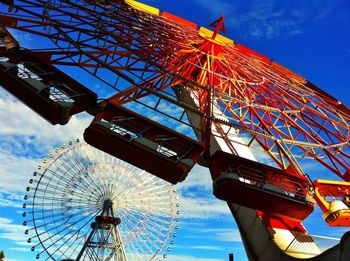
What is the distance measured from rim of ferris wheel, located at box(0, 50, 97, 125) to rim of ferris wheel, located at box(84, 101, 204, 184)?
115cm

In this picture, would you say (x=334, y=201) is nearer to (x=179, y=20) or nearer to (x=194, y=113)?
(x=194, y=113)

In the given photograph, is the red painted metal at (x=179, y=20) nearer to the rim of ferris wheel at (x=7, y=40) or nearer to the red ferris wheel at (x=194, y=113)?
the red ferris wheel at (x=194, y=113)

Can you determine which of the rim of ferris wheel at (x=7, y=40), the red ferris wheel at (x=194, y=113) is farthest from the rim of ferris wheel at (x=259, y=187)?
the rim of ferris wheel at (x=7, y=40)

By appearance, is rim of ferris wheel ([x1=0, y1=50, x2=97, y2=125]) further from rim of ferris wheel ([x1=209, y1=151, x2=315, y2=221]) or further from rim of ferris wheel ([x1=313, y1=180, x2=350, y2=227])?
rim of ferris wheel ([x1=313, y1=180, x2=350, y2=227])

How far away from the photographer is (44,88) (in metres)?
11.9

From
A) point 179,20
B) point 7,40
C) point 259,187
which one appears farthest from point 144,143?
point 179,20

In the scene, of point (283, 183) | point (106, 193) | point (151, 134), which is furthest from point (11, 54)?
point (106, 193)

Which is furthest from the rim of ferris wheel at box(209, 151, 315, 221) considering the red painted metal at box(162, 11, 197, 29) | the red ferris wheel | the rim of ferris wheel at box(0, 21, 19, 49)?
the red painted metal at box(162, 11, 197, 29)

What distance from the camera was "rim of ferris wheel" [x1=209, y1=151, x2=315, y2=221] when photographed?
10.9 meters

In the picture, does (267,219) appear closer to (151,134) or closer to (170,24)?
(151,134)

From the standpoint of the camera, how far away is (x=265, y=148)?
52.5 feet

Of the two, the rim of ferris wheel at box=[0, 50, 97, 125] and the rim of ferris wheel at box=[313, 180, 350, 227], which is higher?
the rim of ferris wheel at box=[313, 180, 350, 227]

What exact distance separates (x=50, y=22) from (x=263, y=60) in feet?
47.5

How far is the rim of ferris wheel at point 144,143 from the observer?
10.8m
